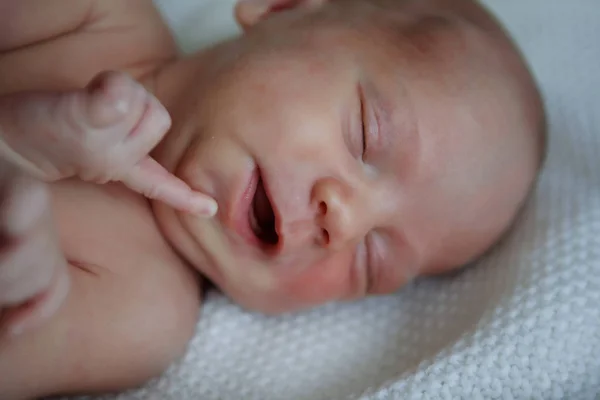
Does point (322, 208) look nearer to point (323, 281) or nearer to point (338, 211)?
point (338, 211)

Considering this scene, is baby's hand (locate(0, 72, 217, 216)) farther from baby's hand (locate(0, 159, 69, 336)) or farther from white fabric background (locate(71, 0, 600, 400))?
white fabric background (locate(71, 0, 600, 400))

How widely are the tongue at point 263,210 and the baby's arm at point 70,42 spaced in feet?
0.99

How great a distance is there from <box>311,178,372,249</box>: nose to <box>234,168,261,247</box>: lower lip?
83 mm

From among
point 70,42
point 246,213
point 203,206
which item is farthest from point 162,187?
point 70,42

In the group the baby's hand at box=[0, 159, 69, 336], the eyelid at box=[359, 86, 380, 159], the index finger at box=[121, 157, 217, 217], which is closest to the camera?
the baby's hand at box=[0, 159, 69, 336]

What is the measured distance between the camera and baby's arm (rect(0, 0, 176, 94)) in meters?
0.99

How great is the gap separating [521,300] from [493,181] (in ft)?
0.58

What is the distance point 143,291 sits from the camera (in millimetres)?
924

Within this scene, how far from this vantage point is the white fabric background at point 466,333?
0.87m

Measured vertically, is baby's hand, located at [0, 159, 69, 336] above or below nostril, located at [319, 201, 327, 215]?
above

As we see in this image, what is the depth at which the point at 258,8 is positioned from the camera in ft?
3.67

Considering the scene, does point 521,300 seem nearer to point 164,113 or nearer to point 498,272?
point 498,272

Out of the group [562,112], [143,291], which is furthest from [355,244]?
[562,112]

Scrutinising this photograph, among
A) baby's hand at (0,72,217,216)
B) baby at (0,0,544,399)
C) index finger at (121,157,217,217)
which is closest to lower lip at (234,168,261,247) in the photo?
baby at (0,0,544,399)
